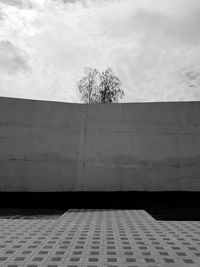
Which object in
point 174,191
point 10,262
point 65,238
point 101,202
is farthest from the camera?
point 174,191

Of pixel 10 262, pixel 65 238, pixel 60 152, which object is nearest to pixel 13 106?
pixel 60 152

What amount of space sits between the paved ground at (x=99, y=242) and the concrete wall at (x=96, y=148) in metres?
2.09

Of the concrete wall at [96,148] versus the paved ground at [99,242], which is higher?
the concrete wall at [96,148]

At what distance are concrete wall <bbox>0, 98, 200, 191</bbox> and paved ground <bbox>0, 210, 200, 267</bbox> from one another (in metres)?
2.09

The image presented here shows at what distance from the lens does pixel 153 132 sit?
6.49 meters

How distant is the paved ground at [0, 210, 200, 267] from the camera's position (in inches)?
91.6

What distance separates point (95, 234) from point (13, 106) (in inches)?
173

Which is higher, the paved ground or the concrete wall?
the concrete wall

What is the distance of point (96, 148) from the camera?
6.44m

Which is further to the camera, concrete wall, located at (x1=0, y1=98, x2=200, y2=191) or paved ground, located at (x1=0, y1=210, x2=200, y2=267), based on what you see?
concrete wall, located at (x1=0, y1=98, x2=200, y2=191)

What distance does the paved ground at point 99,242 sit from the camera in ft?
7.63

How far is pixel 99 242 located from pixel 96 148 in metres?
3.65

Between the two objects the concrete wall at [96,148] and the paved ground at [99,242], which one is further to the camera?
the concrete wall at [96,148]

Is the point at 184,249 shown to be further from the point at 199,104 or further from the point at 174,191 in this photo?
the point at 199,104
